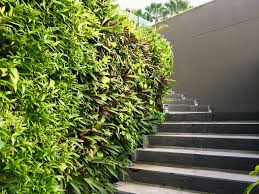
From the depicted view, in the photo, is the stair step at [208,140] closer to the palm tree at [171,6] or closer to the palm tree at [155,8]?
the palm tree at [171,6]

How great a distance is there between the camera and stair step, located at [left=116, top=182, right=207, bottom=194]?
2.66 metres

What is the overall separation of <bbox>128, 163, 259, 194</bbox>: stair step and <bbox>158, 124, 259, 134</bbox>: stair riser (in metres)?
0.84

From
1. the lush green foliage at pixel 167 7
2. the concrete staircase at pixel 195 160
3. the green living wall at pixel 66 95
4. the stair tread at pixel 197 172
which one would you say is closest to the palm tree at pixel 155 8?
the lush green foliage at pixel 167 7

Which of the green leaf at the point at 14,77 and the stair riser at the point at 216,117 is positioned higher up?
the green leaf at the point at 14,77

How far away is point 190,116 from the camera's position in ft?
13.5

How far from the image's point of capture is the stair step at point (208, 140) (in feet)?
9.81

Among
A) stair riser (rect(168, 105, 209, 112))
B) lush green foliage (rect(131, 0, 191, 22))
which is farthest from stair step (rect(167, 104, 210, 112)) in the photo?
lush green foliage (rect(131, 0, 191, 22))

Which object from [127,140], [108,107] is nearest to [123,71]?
[108,107]

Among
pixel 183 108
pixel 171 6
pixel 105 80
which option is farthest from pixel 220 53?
pixel 171 6

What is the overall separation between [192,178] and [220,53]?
3.53 metres

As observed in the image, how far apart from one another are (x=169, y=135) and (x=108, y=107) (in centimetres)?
136

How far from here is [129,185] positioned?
115 inches

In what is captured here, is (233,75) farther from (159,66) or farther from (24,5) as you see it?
(24,5)

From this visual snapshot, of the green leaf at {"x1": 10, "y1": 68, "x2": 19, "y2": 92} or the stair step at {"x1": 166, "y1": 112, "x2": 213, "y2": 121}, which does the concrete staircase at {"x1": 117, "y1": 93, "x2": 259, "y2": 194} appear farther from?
the green leaf at {"x1": 10, "y1": 68, "x2": 19, "y2": 92}
